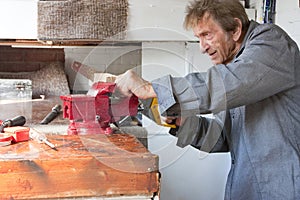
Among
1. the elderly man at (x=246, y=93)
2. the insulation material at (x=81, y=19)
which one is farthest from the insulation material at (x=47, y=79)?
the elderly man at (x=246, y=93)

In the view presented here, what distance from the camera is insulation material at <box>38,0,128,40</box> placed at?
2.42 metres

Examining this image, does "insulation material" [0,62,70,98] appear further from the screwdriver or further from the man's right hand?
the man's right hand

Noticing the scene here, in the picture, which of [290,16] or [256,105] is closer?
[256,105]

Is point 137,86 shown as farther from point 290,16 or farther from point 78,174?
point 290,16

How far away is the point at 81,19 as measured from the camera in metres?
2.43

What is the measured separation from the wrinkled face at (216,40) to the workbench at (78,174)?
0.49 metres

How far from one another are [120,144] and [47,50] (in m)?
2.54

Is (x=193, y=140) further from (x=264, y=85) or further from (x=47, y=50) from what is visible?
(x=47, y=50)

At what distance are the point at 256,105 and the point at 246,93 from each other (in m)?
0.24

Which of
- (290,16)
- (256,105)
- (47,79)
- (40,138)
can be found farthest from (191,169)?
(40,138)

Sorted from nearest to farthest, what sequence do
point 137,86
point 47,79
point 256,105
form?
point 137,86 → point 256,105 → point 47,79

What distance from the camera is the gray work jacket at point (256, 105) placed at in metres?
1.02

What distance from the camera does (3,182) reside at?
0.91m

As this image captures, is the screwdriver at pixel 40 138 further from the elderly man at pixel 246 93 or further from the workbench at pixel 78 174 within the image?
the elderly man at pixel 246 93
